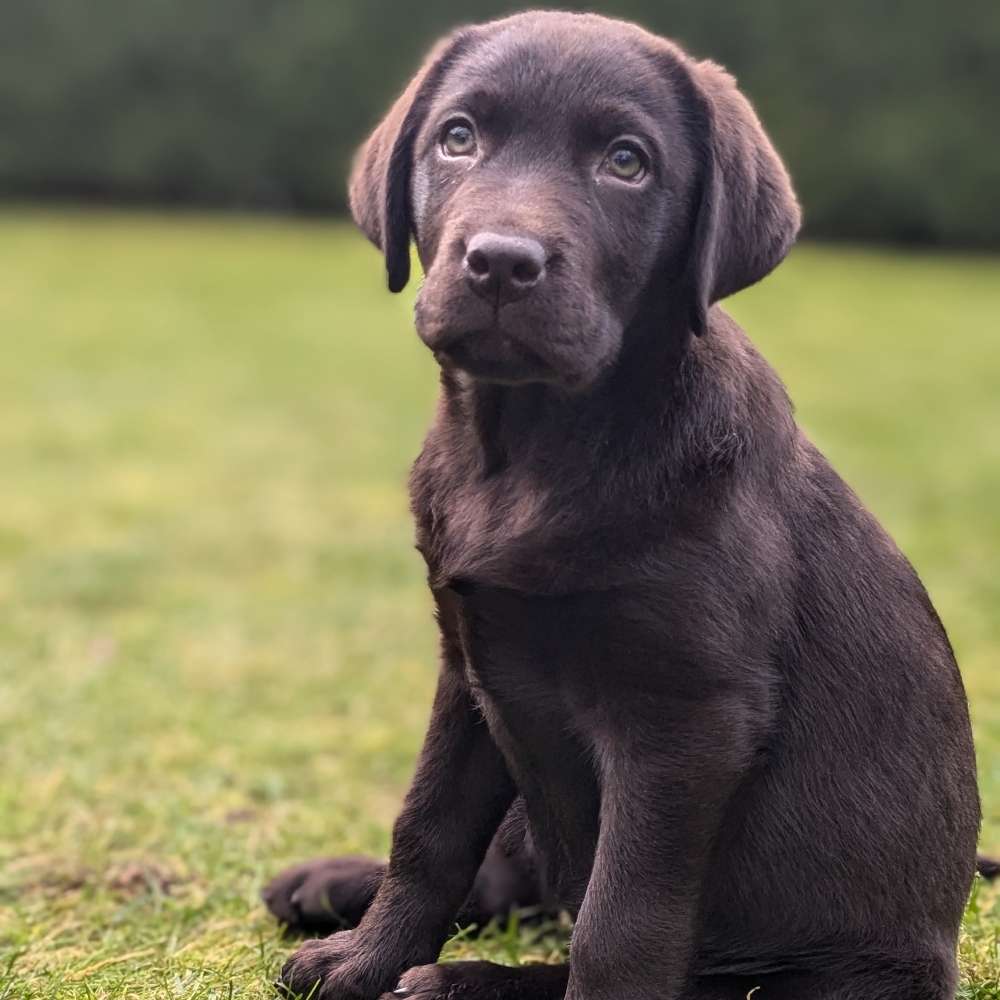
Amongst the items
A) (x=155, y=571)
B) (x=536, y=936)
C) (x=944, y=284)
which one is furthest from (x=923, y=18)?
(x=536, y=936)

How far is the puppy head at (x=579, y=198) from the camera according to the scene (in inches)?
91.7

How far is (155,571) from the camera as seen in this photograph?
6730 mm

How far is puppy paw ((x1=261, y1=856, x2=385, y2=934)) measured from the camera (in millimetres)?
3193

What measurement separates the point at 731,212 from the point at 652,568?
58 centimetres

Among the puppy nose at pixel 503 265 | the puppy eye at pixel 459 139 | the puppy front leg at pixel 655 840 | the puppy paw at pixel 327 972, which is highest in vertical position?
the puppy eye at pixel 459 139

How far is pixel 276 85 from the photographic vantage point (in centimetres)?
2283

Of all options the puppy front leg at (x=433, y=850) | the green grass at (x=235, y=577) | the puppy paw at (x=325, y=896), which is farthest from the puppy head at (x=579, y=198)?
the puppy paw at (x=325, y=896)

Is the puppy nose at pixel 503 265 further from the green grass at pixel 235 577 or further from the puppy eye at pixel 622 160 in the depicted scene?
the green grass at pixel 235 577

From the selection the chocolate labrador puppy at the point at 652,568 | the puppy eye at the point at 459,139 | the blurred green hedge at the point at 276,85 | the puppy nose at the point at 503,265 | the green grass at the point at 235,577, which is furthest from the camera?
the blurred green hedge at the point at 276,85

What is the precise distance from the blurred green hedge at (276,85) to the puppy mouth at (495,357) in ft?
63.5

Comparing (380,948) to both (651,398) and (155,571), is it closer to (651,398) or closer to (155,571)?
(651,398)

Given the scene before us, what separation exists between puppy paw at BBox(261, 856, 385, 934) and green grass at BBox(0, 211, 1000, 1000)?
0.08 meters

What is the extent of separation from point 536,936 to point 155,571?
12.5ft

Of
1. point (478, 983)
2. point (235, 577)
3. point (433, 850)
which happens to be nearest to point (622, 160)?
point (433, 850)
